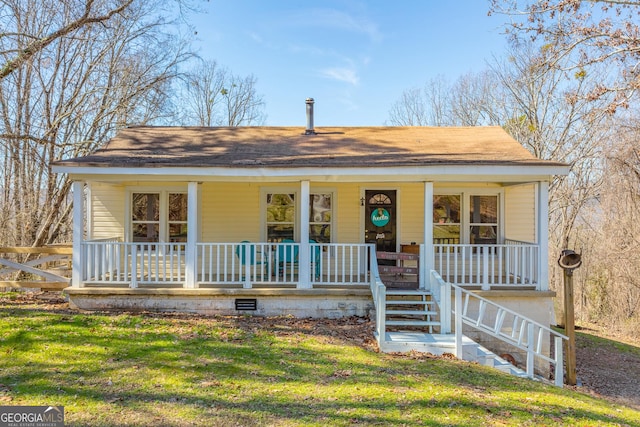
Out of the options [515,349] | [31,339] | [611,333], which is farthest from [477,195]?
[31,339]

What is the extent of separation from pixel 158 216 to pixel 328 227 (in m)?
4.51

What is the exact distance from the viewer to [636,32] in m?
7.34

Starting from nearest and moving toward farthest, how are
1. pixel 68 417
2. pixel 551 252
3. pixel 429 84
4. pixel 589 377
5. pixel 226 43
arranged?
pixel 68 417
pixel 589 377
pixel 226 43
pixel 551 252
pixel 429 84

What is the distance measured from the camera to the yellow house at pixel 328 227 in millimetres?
7848

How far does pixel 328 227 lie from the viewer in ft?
33.3

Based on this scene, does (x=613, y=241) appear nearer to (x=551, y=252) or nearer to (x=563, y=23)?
(x=551, y=252)

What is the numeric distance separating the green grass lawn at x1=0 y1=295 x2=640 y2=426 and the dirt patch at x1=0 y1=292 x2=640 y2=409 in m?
0.13

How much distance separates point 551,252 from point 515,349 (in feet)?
48.1

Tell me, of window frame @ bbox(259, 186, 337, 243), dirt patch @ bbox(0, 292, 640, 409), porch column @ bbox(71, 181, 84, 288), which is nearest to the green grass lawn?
dirt patch @ bbox(0, 292, 640, 409)

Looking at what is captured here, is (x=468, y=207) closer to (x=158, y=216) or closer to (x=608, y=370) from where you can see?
(x=608, y=370)

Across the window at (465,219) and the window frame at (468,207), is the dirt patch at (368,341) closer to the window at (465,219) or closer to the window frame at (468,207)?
the window at (465,219)

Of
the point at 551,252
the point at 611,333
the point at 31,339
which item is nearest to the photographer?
the point at 31,339

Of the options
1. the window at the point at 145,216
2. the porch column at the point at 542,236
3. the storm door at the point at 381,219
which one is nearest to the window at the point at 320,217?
the storm door at the point at 381,219

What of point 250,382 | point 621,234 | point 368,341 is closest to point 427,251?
point 368,341
